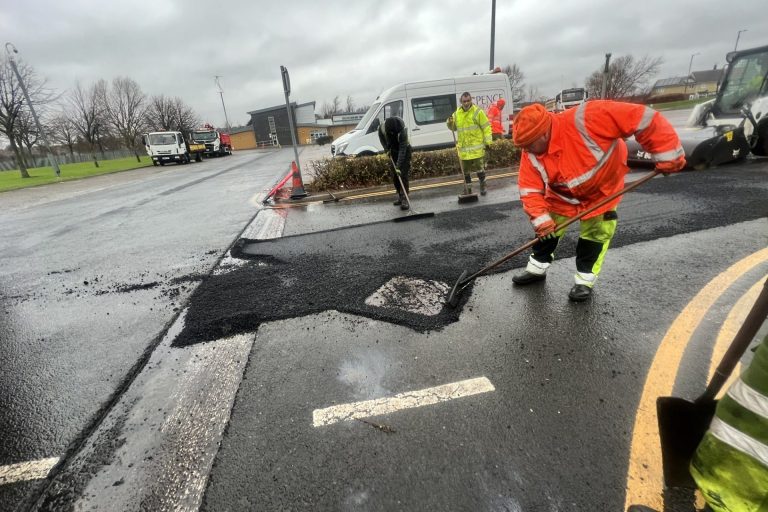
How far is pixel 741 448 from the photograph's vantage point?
106cm

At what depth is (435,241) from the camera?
15.4ft

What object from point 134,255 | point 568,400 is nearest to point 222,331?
point 568,400

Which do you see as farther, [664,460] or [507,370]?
[507,370]

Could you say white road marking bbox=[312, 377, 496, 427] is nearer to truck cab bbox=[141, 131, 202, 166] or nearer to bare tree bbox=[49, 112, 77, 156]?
truck cab bbox=[141, 131, 202, 166]

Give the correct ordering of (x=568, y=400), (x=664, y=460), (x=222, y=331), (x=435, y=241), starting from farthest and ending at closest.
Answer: (x=435, y=241)
(x=222, y=331)
(x=568, y=400)
(x=664, y=460)

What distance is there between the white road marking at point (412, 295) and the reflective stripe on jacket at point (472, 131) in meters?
4.24

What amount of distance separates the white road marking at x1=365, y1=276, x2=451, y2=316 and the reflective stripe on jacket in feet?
13.9

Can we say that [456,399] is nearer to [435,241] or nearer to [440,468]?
[440,468]

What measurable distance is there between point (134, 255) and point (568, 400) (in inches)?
236

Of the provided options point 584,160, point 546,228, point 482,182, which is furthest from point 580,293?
point 482,182

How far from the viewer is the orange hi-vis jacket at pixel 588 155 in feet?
8.29

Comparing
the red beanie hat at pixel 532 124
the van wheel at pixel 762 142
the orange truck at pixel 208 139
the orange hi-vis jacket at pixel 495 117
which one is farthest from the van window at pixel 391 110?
the orange truck at pixel 208 139

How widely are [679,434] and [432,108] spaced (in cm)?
1157

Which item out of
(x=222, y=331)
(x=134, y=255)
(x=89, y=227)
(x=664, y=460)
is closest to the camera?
(x=664, y=460)
